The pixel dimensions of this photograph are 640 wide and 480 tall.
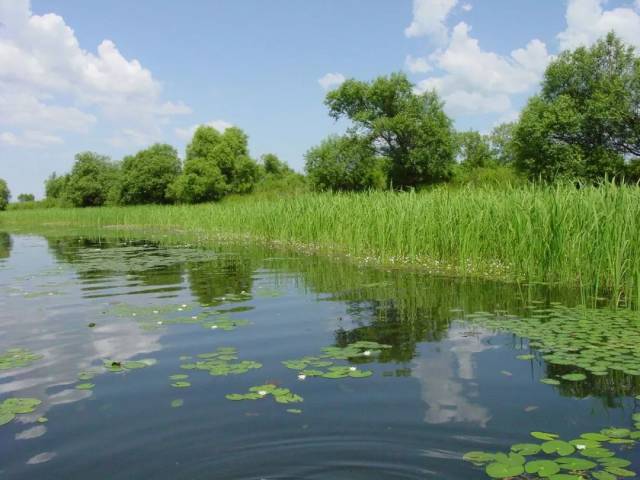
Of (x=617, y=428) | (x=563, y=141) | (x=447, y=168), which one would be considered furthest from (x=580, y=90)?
(x=617, y=428)

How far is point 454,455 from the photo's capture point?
136 inches

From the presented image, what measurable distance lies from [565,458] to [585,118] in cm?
3259

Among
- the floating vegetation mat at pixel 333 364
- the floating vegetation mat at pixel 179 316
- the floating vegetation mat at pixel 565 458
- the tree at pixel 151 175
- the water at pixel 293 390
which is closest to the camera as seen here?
the floating vegetation mat at pixel 565 458

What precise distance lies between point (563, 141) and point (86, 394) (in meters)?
33.3

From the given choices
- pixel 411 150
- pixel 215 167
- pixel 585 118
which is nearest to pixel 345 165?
pixel 411 150

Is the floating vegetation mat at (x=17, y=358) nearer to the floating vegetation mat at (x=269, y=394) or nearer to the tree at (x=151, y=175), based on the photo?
the floating vegetation mat at (x=269, y=394)

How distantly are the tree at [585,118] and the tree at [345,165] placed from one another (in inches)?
518

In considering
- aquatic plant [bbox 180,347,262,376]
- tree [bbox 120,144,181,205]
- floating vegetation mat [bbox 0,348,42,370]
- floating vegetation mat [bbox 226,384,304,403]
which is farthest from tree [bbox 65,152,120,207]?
floating vegetation mat [bbox 226,384,304,403]

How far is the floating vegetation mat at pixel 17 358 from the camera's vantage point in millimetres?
5613

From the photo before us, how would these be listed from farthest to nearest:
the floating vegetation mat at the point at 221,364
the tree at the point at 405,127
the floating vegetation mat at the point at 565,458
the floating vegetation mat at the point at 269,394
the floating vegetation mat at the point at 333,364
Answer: the tree at the point at 405,127 < the floating vegetation mat at the point at 221,364 < the floating vegetation mat at the point at 333,364 < the floating vegetation mat at the point at 269,394 < the floating vegetation mat at the point at 565,458

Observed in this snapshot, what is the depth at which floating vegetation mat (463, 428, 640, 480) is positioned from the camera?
3.11m

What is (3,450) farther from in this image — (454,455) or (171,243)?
(171,243)

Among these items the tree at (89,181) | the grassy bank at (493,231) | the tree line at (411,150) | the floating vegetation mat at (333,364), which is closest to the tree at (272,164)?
the tree line at (411,150)

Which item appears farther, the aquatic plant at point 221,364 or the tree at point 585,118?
the tree at point 585,118
